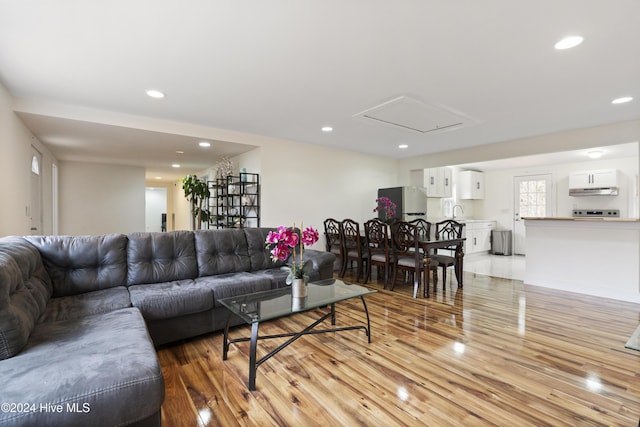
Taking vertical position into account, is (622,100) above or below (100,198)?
above

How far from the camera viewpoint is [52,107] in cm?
325

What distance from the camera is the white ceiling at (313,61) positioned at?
5.75 feet

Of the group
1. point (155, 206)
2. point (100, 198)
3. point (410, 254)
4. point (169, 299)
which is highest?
point (100, 198)

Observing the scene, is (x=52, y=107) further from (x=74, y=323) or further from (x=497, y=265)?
(x=497, y=265)

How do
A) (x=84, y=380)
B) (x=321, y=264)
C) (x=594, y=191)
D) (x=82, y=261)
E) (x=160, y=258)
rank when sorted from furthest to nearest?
(x=594, y=191) → (x=321, y=264) → (x=160, y=258) → (x=82, y=261) → (x=84, y=380)

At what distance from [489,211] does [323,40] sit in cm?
782

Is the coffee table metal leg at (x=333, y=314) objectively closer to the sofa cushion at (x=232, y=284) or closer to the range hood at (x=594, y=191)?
the sofa cushion at (x=232, y=284)

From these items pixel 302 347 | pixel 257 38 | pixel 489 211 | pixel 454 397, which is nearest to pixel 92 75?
pixel 257 38

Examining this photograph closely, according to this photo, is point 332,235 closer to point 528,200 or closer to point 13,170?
point 13,170

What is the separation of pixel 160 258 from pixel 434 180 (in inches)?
238

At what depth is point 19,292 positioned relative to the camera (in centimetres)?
175

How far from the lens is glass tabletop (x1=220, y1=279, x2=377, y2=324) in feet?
6.62

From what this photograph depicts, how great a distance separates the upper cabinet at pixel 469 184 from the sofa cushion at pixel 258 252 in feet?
20.1

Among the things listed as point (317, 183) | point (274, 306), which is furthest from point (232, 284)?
point (317, 183)
